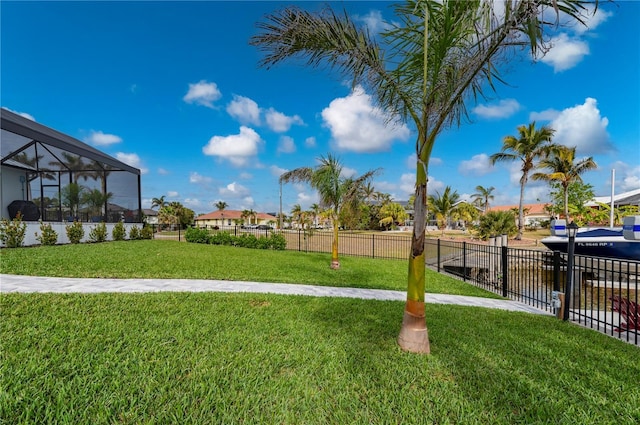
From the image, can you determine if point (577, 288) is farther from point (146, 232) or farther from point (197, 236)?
point (146, 232)

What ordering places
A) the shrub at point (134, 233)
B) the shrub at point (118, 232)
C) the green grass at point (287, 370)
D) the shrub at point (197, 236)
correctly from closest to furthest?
the green grass at point (287, 370)
the shrub at point (118, 232)
the shrub at point (134, 233)
the shrub at point (197, 236)

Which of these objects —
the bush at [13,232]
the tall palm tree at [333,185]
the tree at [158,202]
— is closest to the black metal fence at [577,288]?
the tall palm tree at [333,185]

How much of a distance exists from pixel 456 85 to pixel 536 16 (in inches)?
33.5

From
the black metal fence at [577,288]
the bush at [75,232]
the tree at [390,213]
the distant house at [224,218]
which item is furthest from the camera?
the distant house at [224,218]

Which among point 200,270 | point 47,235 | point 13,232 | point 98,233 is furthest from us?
point 98,233

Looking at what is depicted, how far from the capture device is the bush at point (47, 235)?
1073 cm

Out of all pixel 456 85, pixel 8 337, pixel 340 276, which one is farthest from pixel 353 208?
pixel 8 337

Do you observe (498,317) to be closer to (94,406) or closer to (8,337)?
(94,406)

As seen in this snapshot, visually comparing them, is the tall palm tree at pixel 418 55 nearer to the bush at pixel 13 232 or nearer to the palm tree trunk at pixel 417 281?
the palm tree trunk at pixel 417 281

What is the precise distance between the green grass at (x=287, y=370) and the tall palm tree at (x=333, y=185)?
5.56 m

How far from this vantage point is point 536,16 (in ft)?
8.29

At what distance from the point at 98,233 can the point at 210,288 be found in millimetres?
10650

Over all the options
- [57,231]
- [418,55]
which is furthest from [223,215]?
[418,55]

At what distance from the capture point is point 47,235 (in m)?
10.8
